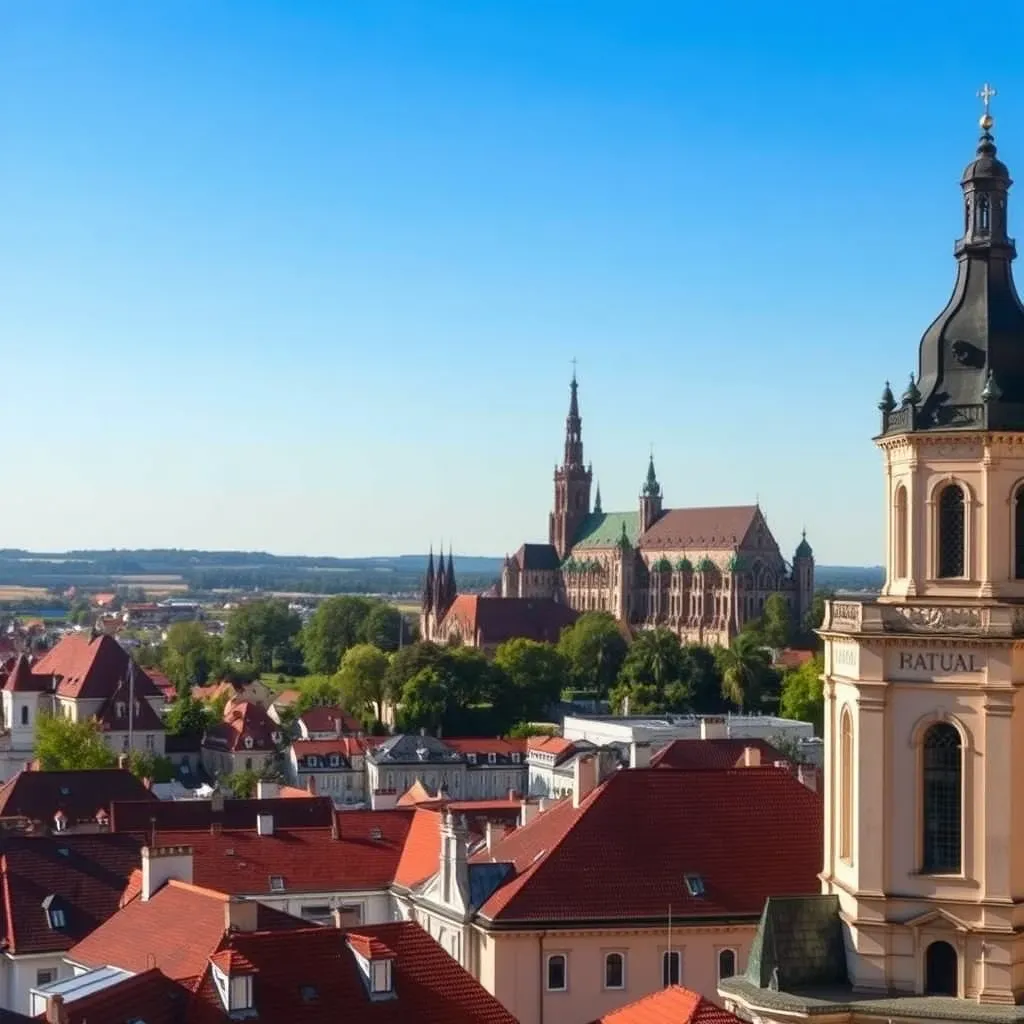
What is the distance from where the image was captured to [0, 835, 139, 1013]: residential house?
44.8m

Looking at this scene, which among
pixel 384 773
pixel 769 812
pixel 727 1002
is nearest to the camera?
pixel 727 1002

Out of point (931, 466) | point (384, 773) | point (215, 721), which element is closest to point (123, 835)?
point (931, 466)

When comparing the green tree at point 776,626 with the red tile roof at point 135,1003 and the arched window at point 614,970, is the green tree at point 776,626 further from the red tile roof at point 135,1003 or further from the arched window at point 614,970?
the red tile roof at point 135,1003

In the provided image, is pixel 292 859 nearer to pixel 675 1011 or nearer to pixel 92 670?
pixel 675 1011

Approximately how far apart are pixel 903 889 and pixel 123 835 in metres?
28.9

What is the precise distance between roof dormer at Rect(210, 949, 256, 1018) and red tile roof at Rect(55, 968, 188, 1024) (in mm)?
696

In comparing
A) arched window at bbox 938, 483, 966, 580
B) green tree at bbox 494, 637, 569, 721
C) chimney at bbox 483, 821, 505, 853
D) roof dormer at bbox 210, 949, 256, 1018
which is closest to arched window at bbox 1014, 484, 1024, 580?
arched window at bbox 938, 483, 966, 580

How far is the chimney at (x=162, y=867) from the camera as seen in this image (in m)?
41.9

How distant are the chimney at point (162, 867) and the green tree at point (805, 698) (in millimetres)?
91102

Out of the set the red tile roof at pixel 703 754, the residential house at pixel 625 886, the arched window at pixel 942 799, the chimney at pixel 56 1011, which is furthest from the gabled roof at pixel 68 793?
the arched window at pixel 942 799

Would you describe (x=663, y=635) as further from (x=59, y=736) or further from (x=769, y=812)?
(x=769, y=812)

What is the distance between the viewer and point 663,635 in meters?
162

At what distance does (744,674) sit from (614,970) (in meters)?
113

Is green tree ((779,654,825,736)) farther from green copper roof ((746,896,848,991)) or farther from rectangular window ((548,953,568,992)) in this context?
green copper roof ((746,896,848,991))
